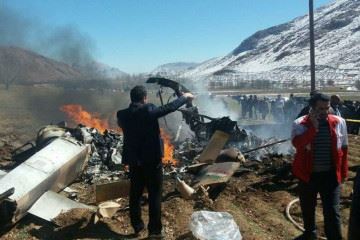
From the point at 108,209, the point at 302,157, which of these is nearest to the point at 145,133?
the point at 108,209

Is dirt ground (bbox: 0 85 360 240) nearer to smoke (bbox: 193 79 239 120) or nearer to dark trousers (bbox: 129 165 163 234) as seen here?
dark trousers (bbox: 129 165 163 234)

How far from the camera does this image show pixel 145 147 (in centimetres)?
561

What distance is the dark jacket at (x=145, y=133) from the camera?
559 centimetres

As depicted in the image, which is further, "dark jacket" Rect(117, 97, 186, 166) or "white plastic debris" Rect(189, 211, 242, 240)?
"dark jacket" Rect(117, 97, 186, 166)

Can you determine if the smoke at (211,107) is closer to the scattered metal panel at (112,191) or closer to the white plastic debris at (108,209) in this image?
the scattered metal panel at (112,191)

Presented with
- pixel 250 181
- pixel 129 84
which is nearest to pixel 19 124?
pixel 250 181

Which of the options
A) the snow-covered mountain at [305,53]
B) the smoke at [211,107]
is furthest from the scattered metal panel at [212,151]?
the snow-covered mountain at [305,53]

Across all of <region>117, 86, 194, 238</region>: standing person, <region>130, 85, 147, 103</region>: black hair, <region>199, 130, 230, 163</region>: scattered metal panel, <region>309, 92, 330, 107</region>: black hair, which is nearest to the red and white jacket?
<region>309, 92, 330, 107</region>: black hair

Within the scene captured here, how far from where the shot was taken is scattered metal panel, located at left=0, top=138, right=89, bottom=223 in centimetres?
648

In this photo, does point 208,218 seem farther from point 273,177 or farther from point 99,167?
point 99,167

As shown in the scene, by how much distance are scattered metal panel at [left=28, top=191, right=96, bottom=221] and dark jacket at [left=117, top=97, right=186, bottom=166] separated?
69.8 inches

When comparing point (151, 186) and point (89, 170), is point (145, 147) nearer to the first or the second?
point (151, 186)

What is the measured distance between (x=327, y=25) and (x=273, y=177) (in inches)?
6753

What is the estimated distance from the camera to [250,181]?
9203 mm
